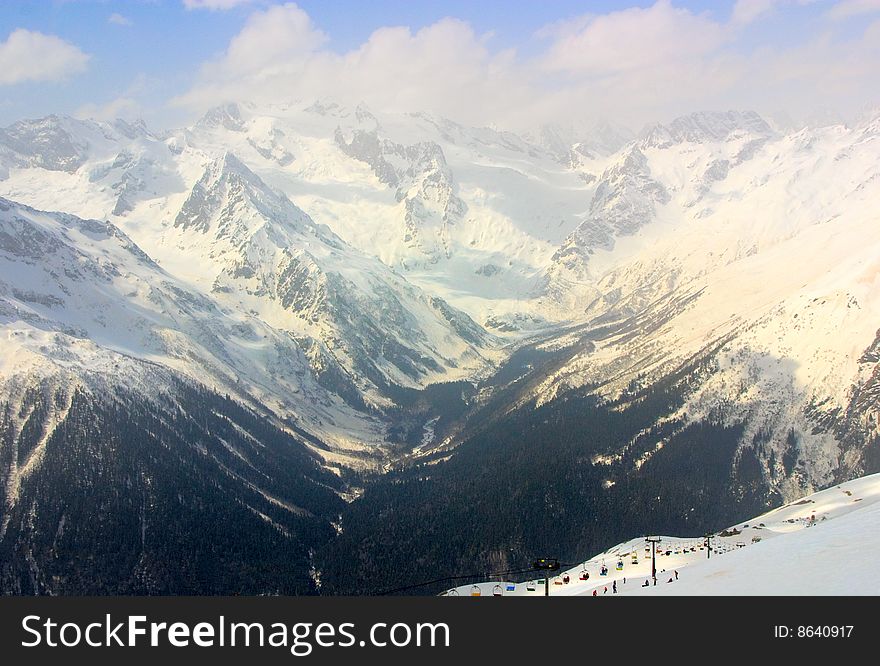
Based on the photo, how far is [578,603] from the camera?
222 feet

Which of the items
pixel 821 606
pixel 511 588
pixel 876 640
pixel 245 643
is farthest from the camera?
pixel 511 588

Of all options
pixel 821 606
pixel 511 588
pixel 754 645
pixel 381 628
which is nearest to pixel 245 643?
pixel 381 628

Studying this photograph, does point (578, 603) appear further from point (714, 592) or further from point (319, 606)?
point (319, 606)

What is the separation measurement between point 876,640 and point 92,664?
52.7 meters

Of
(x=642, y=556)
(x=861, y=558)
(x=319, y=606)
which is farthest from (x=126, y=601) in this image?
(x=642, y=556)

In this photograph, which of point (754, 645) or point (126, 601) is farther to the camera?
point (126, 601)

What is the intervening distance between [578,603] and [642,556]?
112 metres

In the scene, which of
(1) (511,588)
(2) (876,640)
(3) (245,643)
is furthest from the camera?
(1) (511,588)

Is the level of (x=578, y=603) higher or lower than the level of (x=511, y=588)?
lower

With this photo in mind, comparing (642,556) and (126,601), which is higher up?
(642,556)

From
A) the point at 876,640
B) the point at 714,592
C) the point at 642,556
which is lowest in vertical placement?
the point at 876,640

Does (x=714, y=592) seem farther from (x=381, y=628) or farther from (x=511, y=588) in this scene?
(x=511, y=588)

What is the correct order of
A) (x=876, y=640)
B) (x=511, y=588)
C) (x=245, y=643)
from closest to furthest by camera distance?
(x=876, y=640), (x=245, y=643), (x=511, y=588)

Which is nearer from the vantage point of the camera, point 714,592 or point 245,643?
point 245,643
